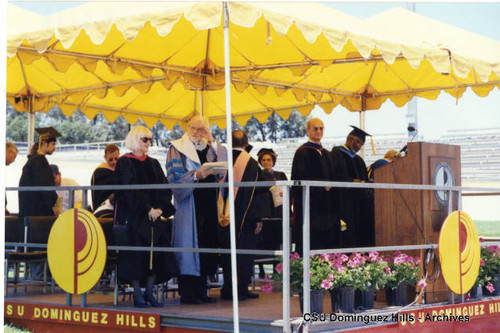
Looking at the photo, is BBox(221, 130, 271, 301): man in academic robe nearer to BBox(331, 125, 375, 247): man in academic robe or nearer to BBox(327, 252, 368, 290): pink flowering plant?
BBox(327, 252, 368, 290): pink flowering plant

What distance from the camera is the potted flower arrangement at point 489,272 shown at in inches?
346

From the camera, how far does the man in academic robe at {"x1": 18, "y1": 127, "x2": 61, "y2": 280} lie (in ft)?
32.0

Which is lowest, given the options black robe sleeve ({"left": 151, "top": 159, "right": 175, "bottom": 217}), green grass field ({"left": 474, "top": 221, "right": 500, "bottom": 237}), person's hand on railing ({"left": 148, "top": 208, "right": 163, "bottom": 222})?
green grass field ({"left": 474, "top": 221, "right": 500, "bottom": 237})

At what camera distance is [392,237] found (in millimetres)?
8211

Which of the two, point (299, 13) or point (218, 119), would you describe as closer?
point (299, 13)

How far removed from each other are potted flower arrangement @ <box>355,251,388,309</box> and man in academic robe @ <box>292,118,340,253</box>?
5.16 ft

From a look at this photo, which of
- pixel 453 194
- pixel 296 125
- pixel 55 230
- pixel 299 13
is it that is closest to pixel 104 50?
pixel 55 230

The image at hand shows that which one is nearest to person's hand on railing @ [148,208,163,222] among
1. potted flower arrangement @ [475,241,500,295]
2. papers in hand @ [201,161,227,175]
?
papers in hand @ [201,161,227,175]

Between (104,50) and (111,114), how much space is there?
5191 mm

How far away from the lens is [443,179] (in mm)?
8375

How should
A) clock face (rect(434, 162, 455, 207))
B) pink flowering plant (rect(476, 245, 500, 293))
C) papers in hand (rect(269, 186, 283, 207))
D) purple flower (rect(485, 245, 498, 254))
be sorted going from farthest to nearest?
papers in hand (rect(269, 186, 283, 207)), purple flower (rect(485, 245, 498, 254)), pink flowering plant (rect(476, 245, 500, 293)), clock face (rect(434, 162, 455, 207))

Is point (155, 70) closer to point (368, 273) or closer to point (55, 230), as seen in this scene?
point (55, 230)

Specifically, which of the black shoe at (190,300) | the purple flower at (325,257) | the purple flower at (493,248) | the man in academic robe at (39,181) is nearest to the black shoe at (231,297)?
the black shoe at (190,300)

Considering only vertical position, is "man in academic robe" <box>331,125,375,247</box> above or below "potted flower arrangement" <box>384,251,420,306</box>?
above
